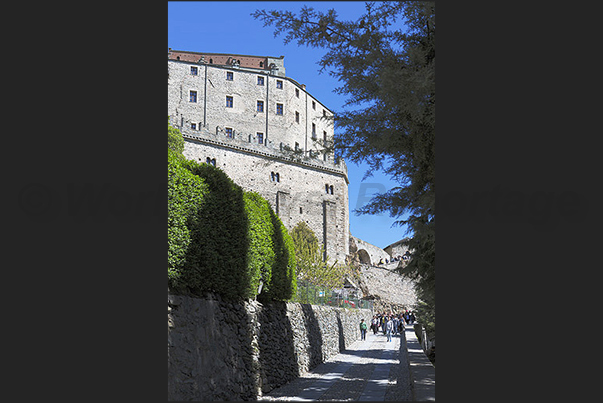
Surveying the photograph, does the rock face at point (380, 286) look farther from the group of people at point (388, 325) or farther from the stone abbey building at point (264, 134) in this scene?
the group of people at point (388, 325)

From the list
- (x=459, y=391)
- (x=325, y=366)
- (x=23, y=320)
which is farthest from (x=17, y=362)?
(x=325, y=366)

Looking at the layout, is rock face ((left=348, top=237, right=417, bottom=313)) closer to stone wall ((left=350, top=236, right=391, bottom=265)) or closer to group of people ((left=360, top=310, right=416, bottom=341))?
stone wall ((left=350, top=236, right=391, bottom=265))

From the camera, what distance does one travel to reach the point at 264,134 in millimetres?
44188

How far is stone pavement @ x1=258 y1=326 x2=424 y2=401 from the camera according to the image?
25.6ft

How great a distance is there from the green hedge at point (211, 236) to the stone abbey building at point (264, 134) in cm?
2907

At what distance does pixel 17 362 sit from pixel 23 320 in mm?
240

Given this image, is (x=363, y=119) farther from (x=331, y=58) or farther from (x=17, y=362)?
(x=17, y=362)

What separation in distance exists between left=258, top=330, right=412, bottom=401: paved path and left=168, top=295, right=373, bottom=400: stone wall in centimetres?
34

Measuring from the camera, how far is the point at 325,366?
13.3 meters

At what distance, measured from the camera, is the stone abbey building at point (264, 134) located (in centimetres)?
3844

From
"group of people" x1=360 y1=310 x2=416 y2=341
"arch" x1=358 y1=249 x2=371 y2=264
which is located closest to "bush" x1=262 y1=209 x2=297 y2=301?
"group of people" x1=360 y1=310 x2=416 y2=341

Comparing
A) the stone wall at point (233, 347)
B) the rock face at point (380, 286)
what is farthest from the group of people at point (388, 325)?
the stone wall at point (233, 347)

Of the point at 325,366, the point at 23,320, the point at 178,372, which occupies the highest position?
the point at 23,320

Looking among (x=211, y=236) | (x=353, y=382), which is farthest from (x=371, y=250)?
(x=211, y=236)
